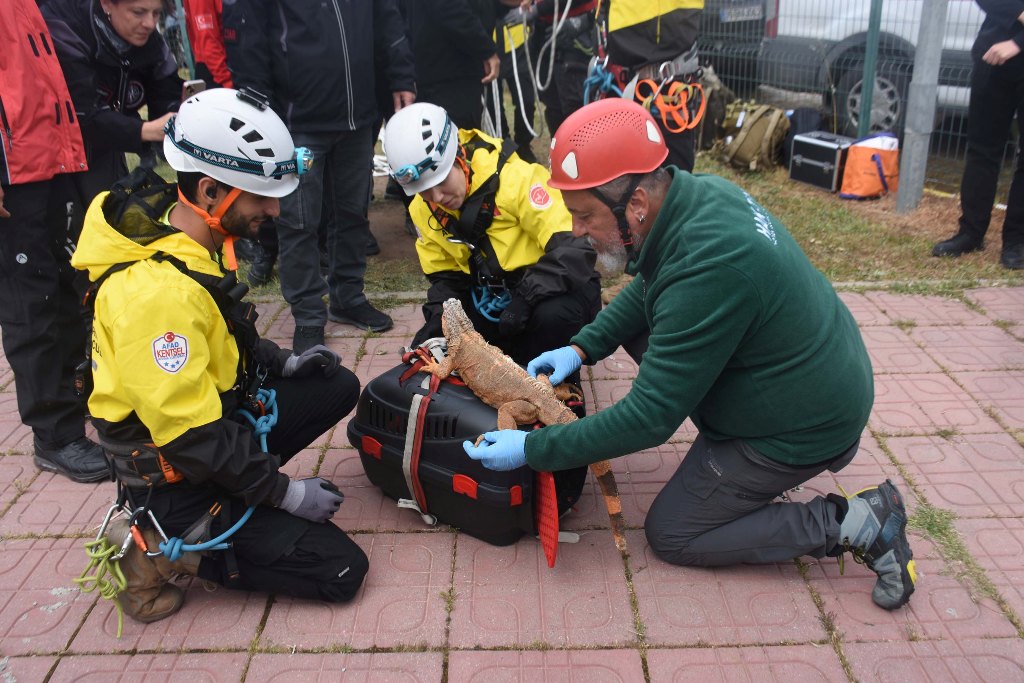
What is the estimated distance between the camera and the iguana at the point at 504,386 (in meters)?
3.08

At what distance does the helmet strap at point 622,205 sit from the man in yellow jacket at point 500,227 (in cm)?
102

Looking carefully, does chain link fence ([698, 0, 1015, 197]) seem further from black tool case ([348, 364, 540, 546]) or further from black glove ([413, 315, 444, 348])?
black tool case ([348, 364, 540, 546])

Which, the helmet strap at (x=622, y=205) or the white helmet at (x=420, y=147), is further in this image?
the white helmet at (x=420, y=147)

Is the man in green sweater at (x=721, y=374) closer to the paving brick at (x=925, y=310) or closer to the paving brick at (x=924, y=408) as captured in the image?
the paving brick at (x=924, y=408)

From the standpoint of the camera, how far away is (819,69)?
8.30 meters

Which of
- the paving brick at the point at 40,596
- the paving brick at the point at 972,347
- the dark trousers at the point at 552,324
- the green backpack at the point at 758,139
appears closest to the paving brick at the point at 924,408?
the paving brick at the point at 972,347

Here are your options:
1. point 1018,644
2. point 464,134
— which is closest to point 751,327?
point 1018,644

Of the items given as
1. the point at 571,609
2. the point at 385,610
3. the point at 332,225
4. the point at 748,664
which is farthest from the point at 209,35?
the point at 748,664

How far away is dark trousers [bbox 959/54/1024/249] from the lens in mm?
5477

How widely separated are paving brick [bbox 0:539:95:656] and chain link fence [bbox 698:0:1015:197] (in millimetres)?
7031

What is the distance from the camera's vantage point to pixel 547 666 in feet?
8.92

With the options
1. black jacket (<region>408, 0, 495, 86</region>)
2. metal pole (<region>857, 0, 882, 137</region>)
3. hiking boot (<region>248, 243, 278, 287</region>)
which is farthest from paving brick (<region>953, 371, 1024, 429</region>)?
hiking boot (<region>248, 243, 278, 287</region>)

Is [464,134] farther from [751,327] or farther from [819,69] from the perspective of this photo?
[819,69]

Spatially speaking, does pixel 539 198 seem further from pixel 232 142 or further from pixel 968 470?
pixel 968 470
